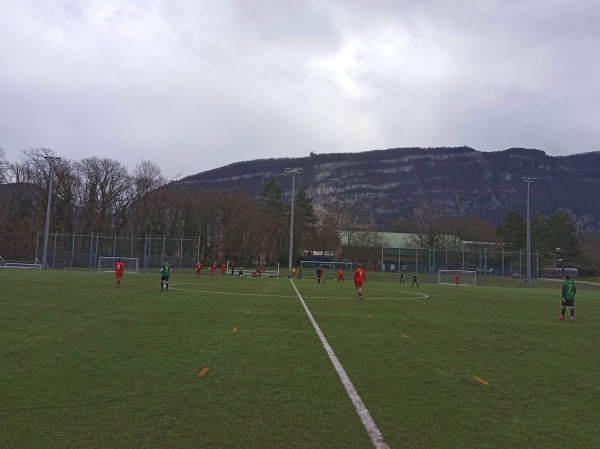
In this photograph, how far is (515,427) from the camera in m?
5.32

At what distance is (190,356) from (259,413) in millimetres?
3401

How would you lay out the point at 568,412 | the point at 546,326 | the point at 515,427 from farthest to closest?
the point at 546,326, the point at 568,412, the point at 515,427

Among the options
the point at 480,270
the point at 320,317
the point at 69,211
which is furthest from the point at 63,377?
the point at 69,211

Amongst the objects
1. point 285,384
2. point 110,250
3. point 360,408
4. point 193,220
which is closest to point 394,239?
point 193,220

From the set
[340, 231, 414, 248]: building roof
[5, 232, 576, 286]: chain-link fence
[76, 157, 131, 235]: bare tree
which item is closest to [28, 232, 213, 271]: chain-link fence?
[5, 232, 576, 286]: chain-link fence

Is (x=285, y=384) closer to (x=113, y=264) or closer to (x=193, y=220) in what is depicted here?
(x=113, y=264)

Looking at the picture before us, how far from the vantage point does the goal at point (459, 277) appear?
5469 cm

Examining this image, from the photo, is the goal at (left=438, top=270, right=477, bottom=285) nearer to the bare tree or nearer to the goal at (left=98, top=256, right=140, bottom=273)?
the goal at (left=98, top=256, right=140, bottom=273)

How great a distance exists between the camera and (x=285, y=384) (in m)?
6.84

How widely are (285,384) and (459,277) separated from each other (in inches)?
2000

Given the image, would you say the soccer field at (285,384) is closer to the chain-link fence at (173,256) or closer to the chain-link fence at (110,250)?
the chain-link fence at (173,256)

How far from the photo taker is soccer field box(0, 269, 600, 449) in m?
4.90

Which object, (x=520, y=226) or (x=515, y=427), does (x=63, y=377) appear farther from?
(x=520, y=226)

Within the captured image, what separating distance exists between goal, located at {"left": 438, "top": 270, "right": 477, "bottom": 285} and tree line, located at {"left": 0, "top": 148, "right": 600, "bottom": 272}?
2845 cm
